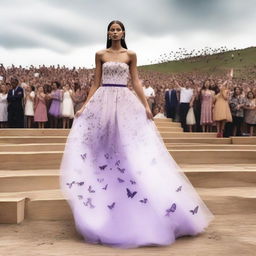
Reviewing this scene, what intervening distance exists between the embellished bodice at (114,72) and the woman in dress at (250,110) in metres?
6.80

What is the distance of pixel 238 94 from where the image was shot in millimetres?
10977

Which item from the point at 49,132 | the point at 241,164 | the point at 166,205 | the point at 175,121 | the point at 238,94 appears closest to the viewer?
the point at 166,205

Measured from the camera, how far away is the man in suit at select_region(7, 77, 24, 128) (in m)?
10.9

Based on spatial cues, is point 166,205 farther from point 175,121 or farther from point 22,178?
point 175,121

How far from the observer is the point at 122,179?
417 cm

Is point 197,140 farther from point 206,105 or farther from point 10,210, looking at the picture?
point 10,210

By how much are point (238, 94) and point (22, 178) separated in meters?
6.89

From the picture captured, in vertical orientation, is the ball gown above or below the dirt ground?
above

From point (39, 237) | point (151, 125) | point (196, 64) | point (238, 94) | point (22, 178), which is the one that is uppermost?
point (196, 64)

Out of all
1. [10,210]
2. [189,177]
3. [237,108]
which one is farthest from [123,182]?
[237,108]

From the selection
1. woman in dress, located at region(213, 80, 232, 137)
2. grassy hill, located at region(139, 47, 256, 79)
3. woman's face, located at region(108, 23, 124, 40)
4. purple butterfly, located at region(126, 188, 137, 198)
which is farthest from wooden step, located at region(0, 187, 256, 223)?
grassy hill, located at region(139, 47, 256, 79)

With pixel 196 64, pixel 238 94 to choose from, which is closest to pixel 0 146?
pixel 238 94

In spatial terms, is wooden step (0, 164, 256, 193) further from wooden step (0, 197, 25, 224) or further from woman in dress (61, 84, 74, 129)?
woman in dress (61, 84, 74, 129)

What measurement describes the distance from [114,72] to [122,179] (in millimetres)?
1030
